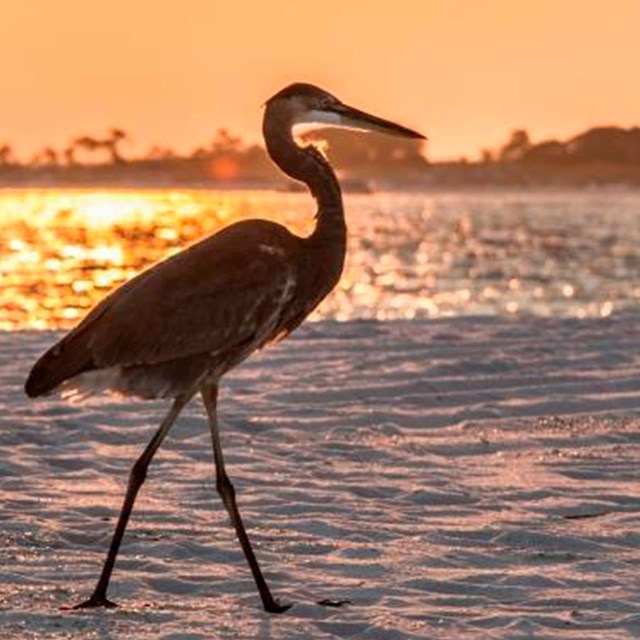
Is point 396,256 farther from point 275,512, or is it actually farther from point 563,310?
point 275,512

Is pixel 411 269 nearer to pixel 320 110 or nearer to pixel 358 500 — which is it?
pixel 358 500

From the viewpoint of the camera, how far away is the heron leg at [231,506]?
7.56 metres

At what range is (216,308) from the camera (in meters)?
7.79

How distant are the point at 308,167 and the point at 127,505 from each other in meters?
1.65

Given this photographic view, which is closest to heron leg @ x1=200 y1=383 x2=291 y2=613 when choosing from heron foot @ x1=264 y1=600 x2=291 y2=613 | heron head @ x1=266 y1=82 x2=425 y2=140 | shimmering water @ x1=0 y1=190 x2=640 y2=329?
heron foot @ x1=264 y1=600 x2=291 y2=613

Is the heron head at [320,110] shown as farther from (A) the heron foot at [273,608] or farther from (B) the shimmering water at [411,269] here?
(B) the shimmering water at [411,269]

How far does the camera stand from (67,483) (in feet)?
33.1

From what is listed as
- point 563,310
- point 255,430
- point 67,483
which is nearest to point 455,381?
point 255,430

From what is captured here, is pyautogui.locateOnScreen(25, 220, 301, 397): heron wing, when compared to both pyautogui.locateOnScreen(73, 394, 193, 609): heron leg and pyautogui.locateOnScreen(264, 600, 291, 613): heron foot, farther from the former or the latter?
pyautogui.locateOnScreen(264, 600, 291, 613): heron foot

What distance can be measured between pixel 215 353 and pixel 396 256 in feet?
161

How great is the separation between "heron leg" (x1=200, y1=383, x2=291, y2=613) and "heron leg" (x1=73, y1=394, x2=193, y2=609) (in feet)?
0.40

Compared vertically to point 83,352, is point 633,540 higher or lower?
lower

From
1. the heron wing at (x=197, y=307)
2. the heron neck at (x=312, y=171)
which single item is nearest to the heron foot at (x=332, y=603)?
the heron wing at (x=197, y=307)

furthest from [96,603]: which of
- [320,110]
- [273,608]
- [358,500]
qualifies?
[358,500]
